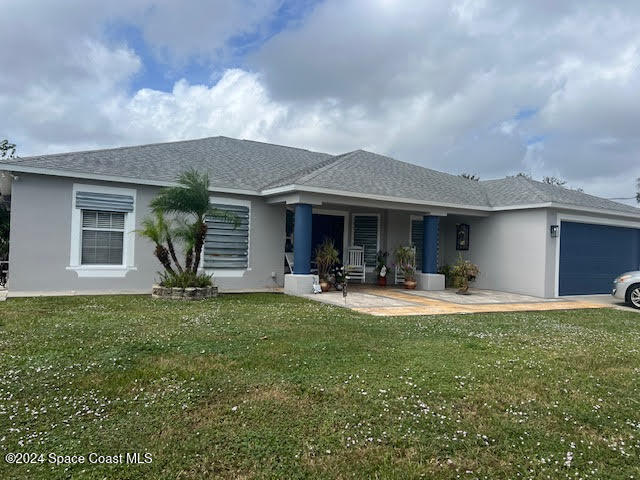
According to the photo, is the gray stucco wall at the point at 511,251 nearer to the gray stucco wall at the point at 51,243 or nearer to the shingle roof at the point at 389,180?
the shingle roof at the point at 389,180

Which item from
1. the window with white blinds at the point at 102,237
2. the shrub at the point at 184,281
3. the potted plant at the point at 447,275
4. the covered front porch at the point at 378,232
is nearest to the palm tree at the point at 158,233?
the shrub at the point at 184,281

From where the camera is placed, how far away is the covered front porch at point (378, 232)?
13.2 metres

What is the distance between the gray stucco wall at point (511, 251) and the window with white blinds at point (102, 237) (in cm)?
1131

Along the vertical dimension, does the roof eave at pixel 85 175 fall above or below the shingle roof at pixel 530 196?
below

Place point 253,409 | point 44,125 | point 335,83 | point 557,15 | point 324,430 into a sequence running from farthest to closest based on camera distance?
point 44,125 < point 335,83 < point 557,15 < point 253,409 < point 324,430

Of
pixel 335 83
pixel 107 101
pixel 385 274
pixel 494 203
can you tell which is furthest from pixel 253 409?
pixel 107 101

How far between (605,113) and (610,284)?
36.7 ft

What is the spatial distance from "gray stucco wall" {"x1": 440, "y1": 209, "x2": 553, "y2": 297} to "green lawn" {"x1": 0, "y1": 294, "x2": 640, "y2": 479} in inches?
248

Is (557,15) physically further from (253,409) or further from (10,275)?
(10,275)

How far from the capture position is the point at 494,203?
46.4ft

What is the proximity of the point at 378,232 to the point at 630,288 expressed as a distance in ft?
24.2

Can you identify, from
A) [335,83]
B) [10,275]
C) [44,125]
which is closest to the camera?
[10,275]

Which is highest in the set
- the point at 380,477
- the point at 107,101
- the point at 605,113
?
the point at 605,113

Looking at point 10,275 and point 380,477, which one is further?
point 10,275
